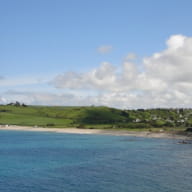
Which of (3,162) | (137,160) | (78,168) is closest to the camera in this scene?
(78,168)

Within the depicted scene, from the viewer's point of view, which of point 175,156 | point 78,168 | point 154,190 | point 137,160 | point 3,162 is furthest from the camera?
point 175,156

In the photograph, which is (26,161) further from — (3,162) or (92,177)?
(92,177)

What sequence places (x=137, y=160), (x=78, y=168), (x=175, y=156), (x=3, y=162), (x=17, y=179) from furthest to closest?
(x=175, y=156)
(x=137, y=160)
(x=3, y=162)
(x=78, y=168)
(x=17, y=179)

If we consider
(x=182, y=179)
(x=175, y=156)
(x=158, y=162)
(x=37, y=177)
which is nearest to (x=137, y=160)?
(x=158, y=162)

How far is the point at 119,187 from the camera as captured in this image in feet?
211

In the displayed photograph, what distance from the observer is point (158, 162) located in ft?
319

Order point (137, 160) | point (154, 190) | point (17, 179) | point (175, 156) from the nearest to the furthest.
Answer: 1. point (154, 190)
2. point (17, 179)
3. point (137, 160)
4. point (175, 156)

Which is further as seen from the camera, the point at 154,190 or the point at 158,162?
the point at 158,162

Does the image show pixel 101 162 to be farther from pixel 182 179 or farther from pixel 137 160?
pixel 182 179

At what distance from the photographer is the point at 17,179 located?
70375 mm

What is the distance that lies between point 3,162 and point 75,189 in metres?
38.9

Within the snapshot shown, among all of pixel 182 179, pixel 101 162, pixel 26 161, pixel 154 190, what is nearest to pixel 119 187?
pixel 154 190

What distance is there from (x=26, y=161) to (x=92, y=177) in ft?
98.6

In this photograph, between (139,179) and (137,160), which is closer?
(139,179)
